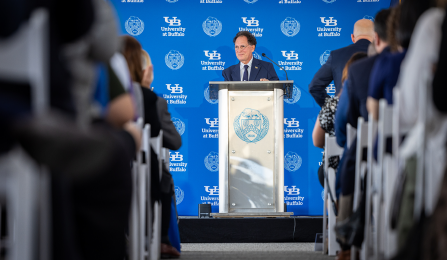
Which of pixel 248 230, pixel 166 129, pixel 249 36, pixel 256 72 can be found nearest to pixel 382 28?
pixel 166 129

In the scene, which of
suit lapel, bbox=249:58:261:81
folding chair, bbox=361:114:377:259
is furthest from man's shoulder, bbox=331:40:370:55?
folding chair, bbox=361:114:377:259

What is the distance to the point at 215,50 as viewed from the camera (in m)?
6.14

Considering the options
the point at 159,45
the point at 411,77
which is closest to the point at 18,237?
the point at 411,77

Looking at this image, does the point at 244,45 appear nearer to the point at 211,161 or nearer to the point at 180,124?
the point at 180,124

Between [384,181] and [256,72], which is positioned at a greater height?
[256,72]

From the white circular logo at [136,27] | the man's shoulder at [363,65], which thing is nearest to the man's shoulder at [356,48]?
the man's shoulder at [363,65]

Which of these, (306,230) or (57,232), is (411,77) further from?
(306,230)

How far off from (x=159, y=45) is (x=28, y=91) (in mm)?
5459

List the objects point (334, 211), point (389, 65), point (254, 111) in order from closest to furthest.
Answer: point (389, 65), point (334, 211), point (254, 111)

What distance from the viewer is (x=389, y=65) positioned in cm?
196

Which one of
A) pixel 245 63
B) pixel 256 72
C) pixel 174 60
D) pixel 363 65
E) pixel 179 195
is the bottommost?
pixel 179 195

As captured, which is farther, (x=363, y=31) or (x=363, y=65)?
(x=363, y=31)

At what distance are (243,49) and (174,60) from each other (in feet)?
3.37

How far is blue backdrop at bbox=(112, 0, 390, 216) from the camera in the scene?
605 centimetres
